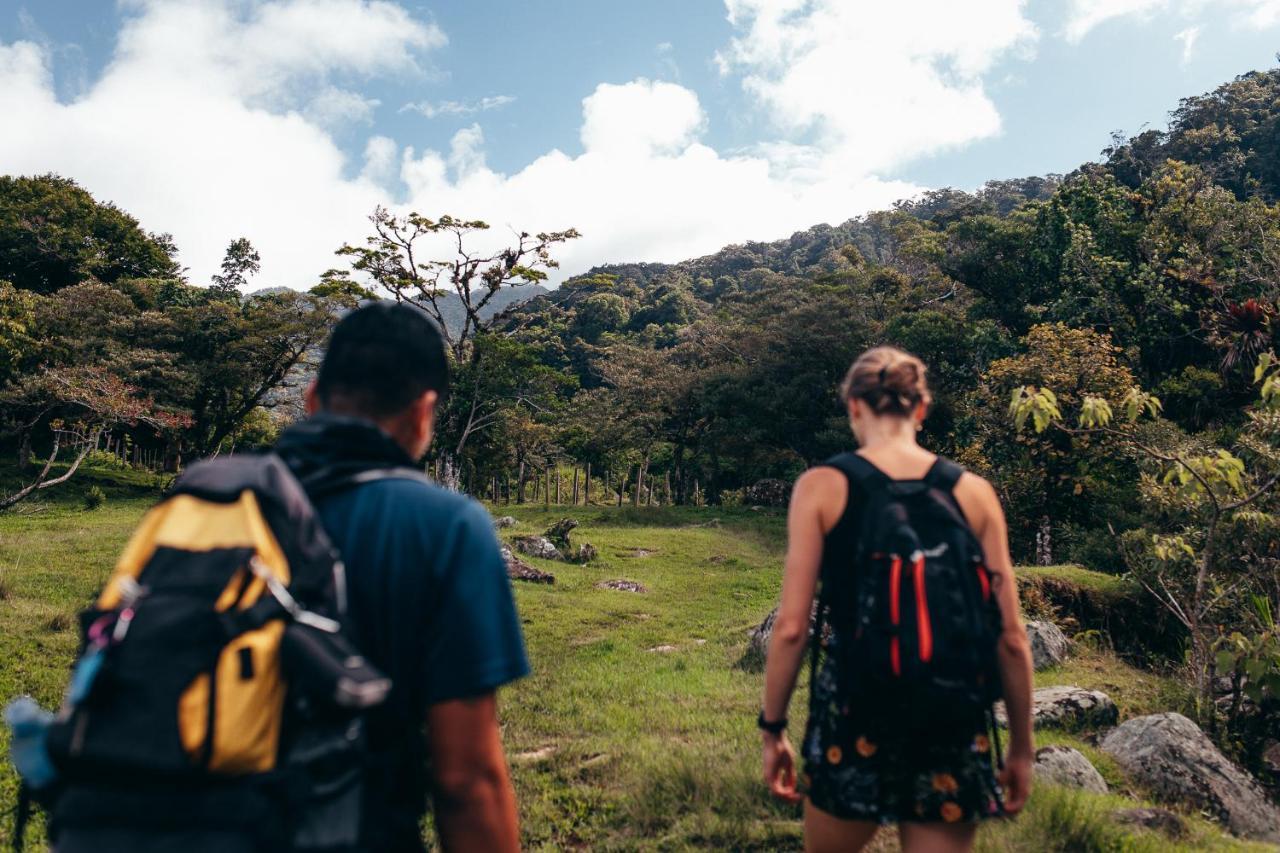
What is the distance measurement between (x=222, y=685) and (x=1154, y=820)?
16.2 feet

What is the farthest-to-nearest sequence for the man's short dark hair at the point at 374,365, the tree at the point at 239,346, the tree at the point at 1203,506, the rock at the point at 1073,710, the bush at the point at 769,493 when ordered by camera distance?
the bush at the point at 769,493
the tree at the point at 239,346
the rock at the point at 1073,710
the tree at the point at 1203,506
the man's short dark hair at the point at 374,365

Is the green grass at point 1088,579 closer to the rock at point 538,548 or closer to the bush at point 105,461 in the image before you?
the rock at point 538,548

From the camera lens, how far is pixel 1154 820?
4336 mm

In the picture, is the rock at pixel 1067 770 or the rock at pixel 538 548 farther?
the rock at pixel 538 548

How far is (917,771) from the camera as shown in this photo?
7.03 ft

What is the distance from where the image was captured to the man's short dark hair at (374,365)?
1.69m

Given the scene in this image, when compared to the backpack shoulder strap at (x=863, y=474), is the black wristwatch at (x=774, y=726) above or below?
below

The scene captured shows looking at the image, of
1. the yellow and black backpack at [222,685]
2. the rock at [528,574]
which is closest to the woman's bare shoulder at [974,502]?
the yellow and black backpack at [222,685]

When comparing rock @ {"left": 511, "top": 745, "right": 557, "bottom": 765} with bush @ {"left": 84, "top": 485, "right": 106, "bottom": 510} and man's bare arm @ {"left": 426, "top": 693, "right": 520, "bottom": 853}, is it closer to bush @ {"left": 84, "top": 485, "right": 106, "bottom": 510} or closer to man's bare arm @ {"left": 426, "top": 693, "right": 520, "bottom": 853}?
man's bare arm @ {"left": 426, "top": 693, "right": 520, "bottom": 853}

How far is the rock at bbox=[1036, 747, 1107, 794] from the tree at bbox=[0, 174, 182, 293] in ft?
122

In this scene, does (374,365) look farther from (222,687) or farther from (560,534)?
(560,534)

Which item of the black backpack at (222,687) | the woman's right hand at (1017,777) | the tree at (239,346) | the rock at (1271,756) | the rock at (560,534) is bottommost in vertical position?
the rock at (1271,756)

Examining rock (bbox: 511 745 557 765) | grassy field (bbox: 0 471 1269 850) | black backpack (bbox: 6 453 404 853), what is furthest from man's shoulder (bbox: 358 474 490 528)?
rock (bbox: 511 745 557 765)

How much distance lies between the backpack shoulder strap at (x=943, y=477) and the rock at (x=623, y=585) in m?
13.8
